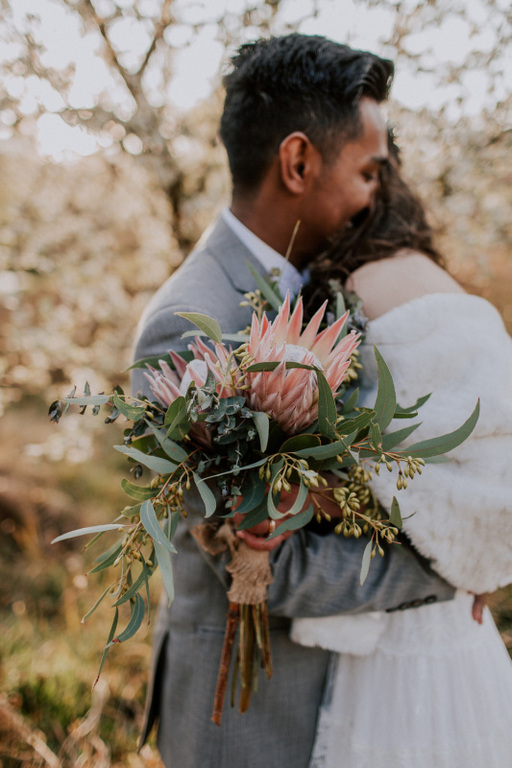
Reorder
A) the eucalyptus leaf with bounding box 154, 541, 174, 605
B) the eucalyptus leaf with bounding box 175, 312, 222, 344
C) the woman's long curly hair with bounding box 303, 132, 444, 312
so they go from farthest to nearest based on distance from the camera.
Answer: the woman's long curly hair with bounding box 303, 132, 444, 312, the eucalyptus leaf with bounding box 175, 312, 222, 344, the eucalyptus leaf with bounding box 154, 541, 174, 605

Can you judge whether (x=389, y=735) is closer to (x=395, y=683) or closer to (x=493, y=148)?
(x=395, y=683)

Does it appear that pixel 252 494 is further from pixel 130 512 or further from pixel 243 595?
pixel 243 595

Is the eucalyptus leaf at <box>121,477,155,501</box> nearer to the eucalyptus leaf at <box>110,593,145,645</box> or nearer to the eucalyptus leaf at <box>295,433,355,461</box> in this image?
the eucalyptus leaf at <box>110,593,145,645</box>

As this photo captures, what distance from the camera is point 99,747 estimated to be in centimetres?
240

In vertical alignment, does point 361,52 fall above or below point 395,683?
above

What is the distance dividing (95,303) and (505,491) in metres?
3.31

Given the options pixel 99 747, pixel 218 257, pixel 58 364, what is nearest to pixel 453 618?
pixel 218 257

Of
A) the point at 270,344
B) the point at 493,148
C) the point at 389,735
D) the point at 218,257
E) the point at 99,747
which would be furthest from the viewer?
the point at 493,148

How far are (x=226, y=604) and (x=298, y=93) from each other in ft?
5.16

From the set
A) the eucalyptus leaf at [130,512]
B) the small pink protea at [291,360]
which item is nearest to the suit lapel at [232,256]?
the small pink protea at [291,360]

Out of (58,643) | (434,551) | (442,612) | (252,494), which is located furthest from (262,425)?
(58,643)

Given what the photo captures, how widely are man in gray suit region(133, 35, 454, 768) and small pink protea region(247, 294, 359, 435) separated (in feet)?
1.36

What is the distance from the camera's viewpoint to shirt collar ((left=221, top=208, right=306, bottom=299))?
158cm

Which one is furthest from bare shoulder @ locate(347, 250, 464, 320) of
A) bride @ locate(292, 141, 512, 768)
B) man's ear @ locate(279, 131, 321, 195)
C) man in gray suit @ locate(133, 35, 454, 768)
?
man's ear @ locate(279, 131, 321, 195)
